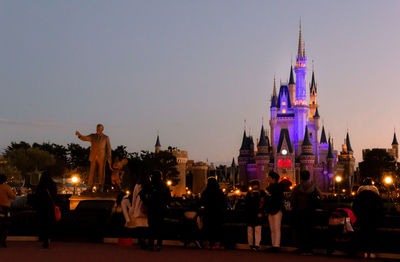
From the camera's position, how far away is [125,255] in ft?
40.1

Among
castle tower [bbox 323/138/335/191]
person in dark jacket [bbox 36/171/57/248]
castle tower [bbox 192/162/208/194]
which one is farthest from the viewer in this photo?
castle tower [bbox 323/138/335/191]

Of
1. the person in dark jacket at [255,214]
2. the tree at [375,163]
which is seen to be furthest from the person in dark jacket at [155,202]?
the tree at [375,163]

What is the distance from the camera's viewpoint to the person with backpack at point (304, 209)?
13.1m

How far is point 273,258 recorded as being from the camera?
12219 mm

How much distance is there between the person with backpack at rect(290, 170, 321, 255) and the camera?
13.1 metres

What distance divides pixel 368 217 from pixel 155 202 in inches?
158

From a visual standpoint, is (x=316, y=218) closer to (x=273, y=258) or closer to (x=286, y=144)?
(x=273, y=258)

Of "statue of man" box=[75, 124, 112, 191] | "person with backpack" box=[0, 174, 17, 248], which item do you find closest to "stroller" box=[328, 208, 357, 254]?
"person with backpack" box=[0, 174, 17, 248]

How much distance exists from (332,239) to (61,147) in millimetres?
92671

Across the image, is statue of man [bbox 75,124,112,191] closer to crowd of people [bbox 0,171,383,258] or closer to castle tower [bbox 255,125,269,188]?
crowd of people [bbox 0,171,383,258]

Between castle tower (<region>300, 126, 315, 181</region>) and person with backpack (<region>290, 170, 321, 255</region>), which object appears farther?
castle tower (<region>300, 126, 315, 181</region>)

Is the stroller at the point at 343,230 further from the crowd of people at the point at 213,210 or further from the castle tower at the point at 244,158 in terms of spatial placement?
the castle tower at the point at 244,158

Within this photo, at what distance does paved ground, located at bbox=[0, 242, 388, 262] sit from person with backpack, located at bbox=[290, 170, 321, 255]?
43 cm

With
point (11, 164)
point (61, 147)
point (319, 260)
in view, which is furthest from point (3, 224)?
point (61, 147)
